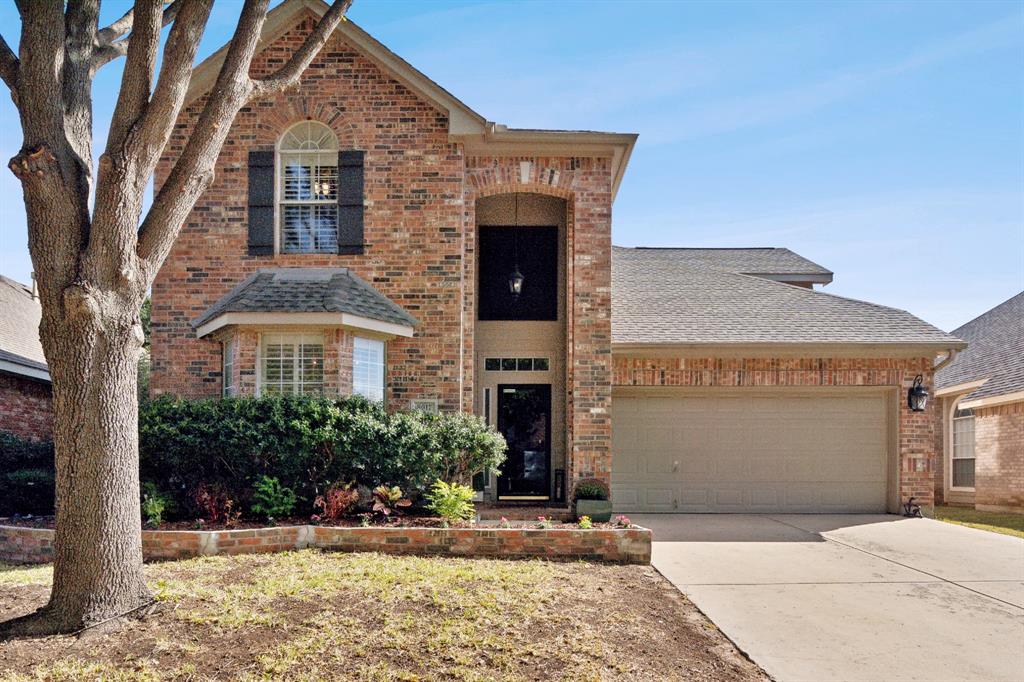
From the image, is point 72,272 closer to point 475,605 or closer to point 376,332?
point 475,605

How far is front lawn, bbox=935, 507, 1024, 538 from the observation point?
460 inches

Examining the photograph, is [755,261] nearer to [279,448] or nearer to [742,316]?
[742,316]

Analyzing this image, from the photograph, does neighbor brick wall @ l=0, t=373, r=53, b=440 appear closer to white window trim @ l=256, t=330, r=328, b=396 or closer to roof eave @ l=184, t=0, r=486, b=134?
white window trim @ l=256, t=330, r=328, b=396

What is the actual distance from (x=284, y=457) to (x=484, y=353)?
4575 millimetres

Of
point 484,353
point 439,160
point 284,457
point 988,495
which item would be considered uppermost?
point 439,160

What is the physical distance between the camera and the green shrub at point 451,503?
8.37m

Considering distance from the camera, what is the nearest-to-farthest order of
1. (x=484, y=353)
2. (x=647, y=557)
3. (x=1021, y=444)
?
(x=647, y=557) → (x=484, y=353) → (x=1021, y=444)

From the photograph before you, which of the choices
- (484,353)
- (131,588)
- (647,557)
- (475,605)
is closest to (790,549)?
(647,557)

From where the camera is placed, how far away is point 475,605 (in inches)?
224

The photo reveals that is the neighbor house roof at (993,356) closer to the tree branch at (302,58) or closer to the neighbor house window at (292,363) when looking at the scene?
the neighbor house window at (292,363)

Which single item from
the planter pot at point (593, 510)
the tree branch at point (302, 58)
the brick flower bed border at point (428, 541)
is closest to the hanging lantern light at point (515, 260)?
the planter pot at point (593, 510)

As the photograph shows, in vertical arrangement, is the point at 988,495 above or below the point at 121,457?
below

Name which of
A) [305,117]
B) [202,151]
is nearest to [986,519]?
[305,117]

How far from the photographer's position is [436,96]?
10836 millimetres
